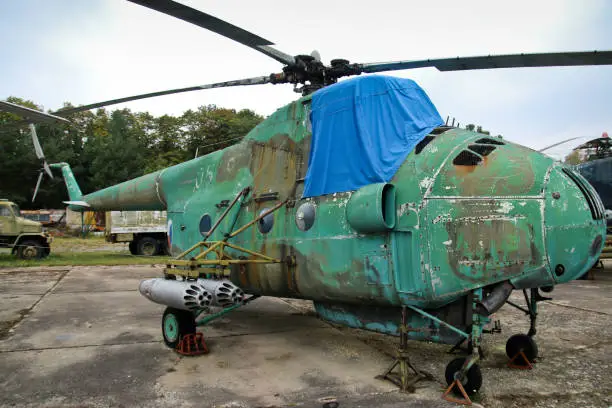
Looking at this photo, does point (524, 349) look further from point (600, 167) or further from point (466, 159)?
point (600, 167)

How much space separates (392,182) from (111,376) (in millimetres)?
3742

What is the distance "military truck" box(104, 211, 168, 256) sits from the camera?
23.1 m

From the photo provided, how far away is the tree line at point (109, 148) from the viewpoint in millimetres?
48062

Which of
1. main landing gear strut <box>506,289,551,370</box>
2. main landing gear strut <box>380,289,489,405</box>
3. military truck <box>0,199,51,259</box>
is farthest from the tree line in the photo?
main landing gear strut <box>380,289,489,405</box>

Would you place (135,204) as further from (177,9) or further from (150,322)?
(177,9)

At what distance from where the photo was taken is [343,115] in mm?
5426

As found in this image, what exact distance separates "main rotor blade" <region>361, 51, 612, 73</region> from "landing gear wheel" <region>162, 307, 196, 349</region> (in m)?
4.64

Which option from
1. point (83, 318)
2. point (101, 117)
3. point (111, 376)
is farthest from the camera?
point (101, 117)

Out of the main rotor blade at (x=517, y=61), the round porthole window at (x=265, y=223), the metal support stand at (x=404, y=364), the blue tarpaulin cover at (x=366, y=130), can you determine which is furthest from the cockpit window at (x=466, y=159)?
the round porthole window at (x=265, y=223)

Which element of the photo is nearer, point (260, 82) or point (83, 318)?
point (260, 82)

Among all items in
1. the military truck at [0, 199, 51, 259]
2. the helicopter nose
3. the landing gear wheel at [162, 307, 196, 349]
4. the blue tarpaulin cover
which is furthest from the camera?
the military truck at [0, 199, 51, 259]

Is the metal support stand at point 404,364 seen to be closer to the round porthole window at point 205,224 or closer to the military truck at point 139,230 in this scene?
the round porthole window at point 205,224

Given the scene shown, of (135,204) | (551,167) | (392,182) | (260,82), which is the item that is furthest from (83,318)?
(551,167)

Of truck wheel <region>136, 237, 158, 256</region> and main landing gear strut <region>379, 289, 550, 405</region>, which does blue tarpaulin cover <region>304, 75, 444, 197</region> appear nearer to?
main landing gear strut <region>379, 289, 550, 405</region>
